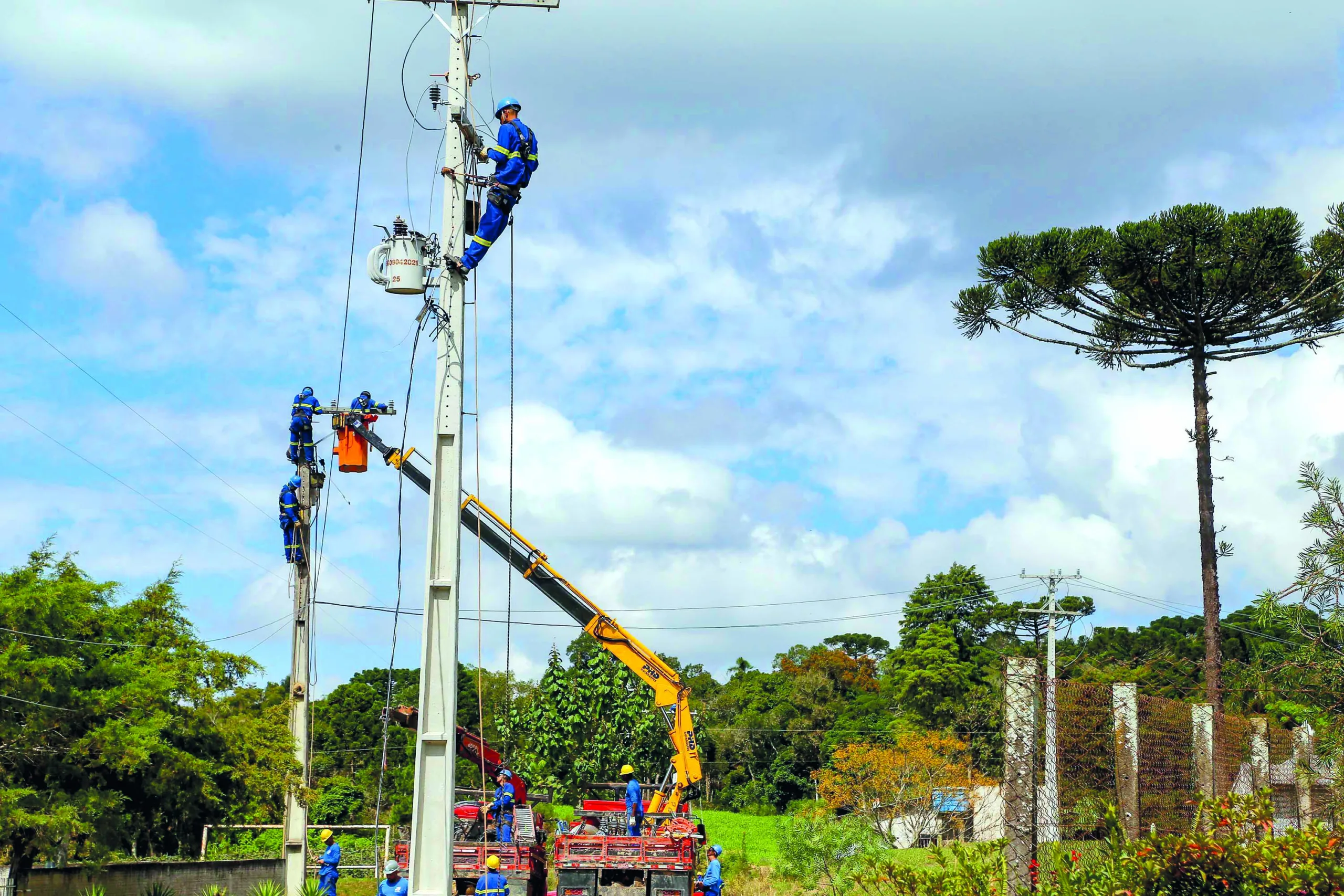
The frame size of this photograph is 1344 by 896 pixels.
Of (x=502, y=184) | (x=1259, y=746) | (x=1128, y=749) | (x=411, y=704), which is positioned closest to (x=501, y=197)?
(x=502, y=184)

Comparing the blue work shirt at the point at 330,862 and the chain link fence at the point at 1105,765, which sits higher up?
the chain link fence at the point at 1105,765

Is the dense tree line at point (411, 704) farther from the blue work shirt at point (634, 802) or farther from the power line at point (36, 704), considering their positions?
the blue work shirt at point (634, 802)

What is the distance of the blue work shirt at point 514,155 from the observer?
1036 centimetres

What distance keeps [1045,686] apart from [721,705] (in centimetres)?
7018

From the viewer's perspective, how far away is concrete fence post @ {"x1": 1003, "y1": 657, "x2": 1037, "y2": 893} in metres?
9.13

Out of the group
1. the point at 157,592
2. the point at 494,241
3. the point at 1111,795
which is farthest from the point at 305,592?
the point at 1111,795

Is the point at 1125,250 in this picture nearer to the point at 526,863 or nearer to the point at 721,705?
the point at 526,863

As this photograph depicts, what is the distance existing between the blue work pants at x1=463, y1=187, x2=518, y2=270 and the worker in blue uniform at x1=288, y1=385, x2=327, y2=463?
38.9ft

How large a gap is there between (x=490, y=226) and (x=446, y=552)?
8.78 feet

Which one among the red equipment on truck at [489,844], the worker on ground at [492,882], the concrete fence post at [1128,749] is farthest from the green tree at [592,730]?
the concrete fence post at [1128,749]

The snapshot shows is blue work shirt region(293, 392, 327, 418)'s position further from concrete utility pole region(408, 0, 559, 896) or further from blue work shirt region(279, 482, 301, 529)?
concrete utility pole region(408, 0, 559, 896)

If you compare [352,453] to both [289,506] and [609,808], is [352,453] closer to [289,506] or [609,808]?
[289,506]

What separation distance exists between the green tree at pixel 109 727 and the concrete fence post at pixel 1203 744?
1444 cm

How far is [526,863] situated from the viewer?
2070 centimetres
